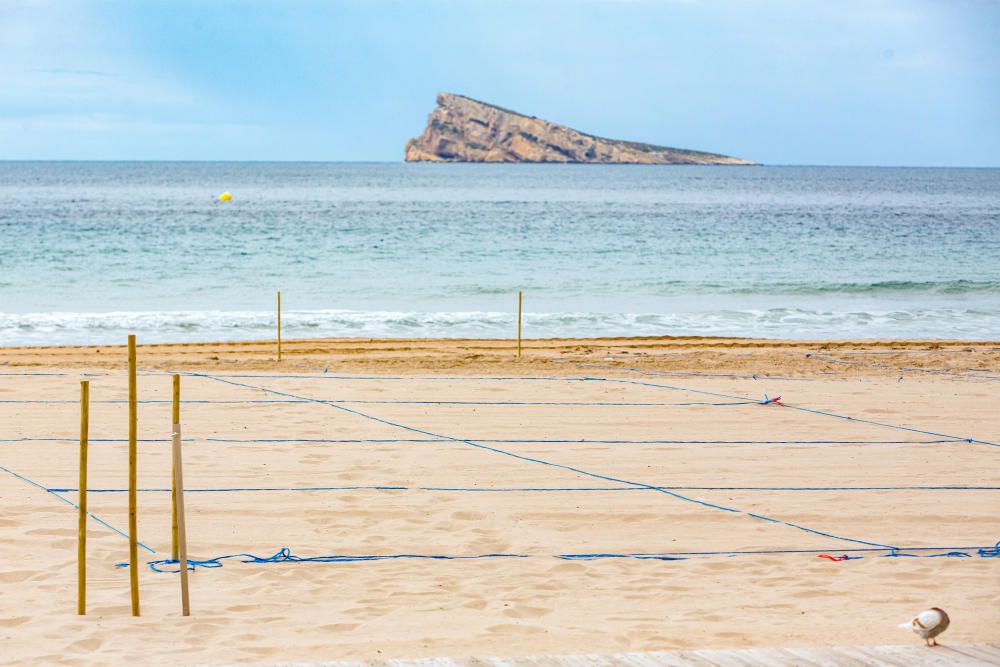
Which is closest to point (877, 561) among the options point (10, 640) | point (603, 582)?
point (603, 582)

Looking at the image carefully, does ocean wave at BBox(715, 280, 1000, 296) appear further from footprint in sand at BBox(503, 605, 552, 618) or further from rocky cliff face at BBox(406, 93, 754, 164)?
rocky cliff face at BBox(406, 93, 754, 164)

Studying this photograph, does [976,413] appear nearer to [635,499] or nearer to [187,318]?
[635,499]

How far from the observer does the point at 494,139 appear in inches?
6398

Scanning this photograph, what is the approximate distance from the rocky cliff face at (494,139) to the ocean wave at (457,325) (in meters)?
142

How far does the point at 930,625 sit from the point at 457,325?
46.2 feet

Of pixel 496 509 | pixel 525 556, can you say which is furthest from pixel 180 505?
pixel 496 509

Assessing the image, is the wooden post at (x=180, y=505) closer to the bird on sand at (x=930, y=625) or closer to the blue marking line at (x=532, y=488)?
the blue marking line at (x=532, y=488)

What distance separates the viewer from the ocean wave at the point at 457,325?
685 inches

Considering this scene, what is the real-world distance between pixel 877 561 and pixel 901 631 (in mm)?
1399

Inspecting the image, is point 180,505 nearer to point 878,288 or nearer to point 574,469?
point 574,469

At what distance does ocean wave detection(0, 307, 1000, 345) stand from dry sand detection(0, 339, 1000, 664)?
424cm

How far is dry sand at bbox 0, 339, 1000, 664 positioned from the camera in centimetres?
529

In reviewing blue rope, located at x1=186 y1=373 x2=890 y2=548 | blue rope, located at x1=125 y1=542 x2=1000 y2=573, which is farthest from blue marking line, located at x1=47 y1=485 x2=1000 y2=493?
blue rope, located at x1=125 y1=542 x2=1000 y2=573

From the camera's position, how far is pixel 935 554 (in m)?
6.73
